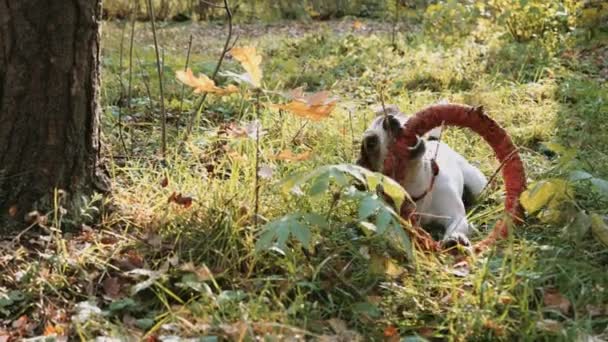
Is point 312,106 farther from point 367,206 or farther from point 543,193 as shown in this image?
point 543,193

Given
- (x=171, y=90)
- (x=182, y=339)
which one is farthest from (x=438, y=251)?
(x=171, y=90)

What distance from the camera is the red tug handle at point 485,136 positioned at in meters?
2.97

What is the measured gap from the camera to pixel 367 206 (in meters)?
2.38

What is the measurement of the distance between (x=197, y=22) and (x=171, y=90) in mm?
7812

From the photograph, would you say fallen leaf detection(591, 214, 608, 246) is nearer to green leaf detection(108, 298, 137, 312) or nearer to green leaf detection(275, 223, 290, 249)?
green leaf detection(275, 223, 290, 249)

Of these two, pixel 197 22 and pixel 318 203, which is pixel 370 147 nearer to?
pixel 318 203

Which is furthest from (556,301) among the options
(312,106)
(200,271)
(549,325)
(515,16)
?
(515,16)

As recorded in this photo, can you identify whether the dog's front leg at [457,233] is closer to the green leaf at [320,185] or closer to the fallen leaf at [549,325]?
the fallen leaf at [549,325]

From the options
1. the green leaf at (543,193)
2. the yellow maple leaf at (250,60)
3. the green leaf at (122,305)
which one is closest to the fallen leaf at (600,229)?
the green leaf at (543,193)

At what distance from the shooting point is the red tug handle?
2.97m

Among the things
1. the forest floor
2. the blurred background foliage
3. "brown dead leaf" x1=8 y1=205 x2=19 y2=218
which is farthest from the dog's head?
the blurred background foliage

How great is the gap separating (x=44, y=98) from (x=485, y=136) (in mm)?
1789

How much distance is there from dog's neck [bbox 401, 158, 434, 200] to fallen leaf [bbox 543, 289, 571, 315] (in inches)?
28.2

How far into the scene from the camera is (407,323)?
96.3 inches
